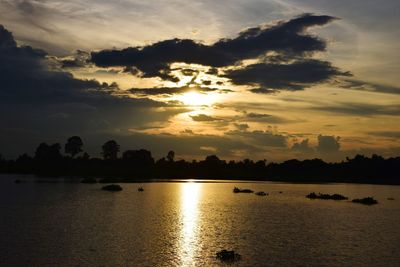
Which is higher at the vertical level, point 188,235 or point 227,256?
point 227,256

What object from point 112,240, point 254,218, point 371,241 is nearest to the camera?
point 112,240

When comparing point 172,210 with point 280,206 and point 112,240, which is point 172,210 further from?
point 112,240

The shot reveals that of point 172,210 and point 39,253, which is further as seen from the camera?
point 172,210

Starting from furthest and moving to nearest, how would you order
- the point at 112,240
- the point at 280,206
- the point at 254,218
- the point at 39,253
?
the point at 280,206 < the point at 254,218 < the point at 112,240 < the point at 39,253

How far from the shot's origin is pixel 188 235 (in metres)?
61.8

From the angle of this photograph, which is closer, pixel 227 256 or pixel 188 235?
pixel 227 256

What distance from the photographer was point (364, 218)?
8556 cm

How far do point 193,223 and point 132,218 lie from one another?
10.9 metres

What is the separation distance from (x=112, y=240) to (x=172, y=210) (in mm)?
40917

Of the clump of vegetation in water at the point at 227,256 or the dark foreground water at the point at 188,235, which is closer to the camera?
the clump of vegetation in water at the point at 227,256

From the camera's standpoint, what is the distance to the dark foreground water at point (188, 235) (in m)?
46.3

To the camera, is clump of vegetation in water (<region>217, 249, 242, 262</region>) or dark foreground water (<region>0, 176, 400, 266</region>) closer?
clump of vegetation in water (<region>217, 249, 242, 262</region>)

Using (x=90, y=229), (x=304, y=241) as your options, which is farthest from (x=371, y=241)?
(x=90, y=229)

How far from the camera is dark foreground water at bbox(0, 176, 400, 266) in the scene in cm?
4628
